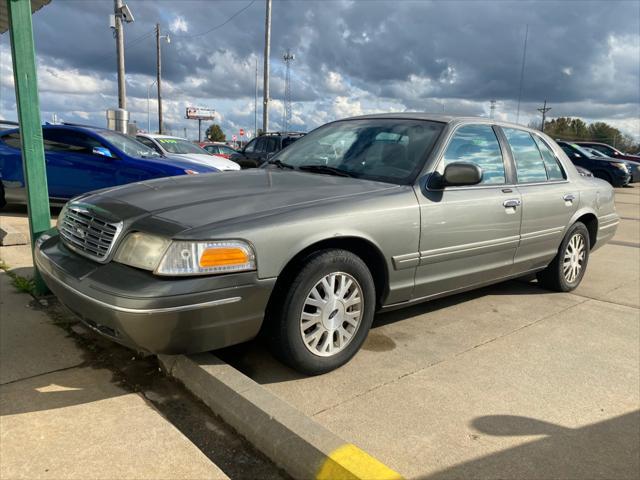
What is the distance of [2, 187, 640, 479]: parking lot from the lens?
244cm

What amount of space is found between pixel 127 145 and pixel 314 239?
6.39 meters

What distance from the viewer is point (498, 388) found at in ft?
10.1

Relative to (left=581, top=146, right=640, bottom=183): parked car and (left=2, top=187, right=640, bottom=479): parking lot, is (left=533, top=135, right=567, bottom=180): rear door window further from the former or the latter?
(left=581, top=146, right=640, bottom=183): parked car

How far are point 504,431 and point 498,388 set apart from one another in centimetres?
46

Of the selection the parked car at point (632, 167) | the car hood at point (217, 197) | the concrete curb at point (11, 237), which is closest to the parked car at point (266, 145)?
the concrete curb at point (11, 237)

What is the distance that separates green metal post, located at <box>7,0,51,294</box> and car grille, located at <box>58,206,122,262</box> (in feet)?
3.02

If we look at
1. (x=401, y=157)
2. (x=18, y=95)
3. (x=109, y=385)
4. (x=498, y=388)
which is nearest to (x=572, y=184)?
(x=401, y=157)

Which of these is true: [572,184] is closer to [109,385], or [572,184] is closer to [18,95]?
[109,385]

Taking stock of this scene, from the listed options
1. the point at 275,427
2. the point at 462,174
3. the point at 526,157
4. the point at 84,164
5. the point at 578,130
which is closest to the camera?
the point at 275,427

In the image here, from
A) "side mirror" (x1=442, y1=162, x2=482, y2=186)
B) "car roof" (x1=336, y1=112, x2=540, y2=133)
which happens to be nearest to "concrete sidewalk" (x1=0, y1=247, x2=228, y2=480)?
"side mirror" (x1=442, y1=162, x2=482, y2=186)

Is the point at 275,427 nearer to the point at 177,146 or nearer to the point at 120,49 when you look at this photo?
the point at 177,146

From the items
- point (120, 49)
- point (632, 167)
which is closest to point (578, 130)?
point (632, 167)

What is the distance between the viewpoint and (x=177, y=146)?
461 inches

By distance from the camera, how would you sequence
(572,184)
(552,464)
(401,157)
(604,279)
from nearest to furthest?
(552,464) < (401,157) < (572,184) < (604,279)
